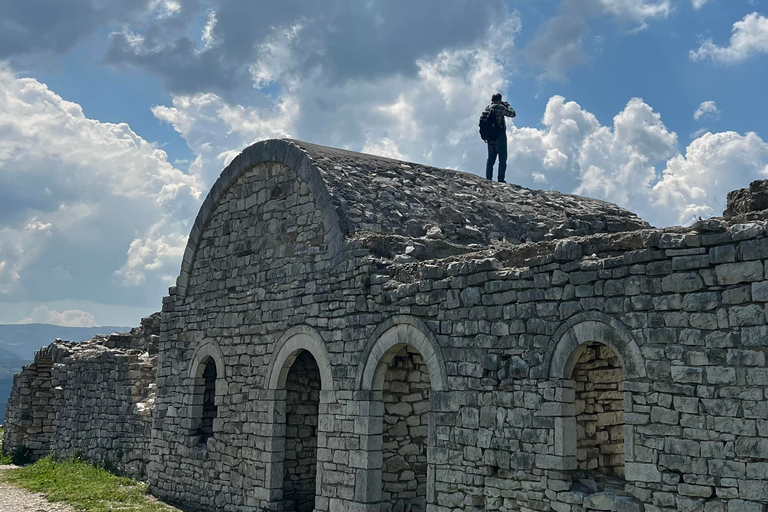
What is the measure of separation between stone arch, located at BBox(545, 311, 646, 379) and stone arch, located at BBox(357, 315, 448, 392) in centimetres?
163

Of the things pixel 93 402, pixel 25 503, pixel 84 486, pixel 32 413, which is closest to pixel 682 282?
pixel 25 503

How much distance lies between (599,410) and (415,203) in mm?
5405

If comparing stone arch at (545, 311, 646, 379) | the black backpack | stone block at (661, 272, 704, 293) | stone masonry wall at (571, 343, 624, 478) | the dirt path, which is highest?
the black backpack

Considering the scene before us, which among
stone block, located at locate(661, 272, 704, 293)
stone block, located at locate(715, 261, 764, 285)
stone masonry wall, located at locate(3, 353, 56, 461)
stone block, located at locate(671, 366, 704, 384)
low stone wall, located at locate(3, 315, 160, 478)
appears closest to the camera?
stone block, located at locate(715, 261, 764, 285)

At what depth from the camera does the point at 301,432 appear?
11.7m

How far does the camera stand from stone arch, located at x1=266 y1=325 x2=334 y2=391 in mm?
10570

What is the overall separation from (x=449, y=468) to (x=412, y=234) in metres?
4.17

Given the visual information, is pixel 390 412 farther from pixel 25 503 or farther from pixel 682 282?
pixel 25 503

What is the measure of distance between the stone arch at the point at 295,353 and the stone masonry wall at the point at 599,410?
3.76 meters

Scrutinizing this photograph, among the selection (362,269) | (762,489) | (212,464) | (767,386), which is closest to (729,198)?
(767,386)

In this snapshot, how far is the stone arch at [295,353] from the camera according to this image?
10.6 metres

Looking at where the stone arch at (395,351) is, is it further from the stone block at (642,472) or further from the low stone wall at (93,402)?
the low stone wall at (93,402)

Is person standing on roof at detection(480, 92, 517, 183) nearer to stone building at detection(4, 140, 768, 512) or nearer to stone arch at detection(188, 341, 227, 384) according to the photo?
stone building at detection(4, 140, 768, 512)

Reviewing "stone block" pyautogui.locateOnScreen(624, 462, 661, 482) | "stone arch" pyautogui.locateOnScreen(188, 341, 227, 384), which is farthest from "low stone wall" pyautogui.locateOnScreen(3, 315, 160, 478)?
"stone block" pyautogui.locateOnScreen(624, 462, 661, 482)
